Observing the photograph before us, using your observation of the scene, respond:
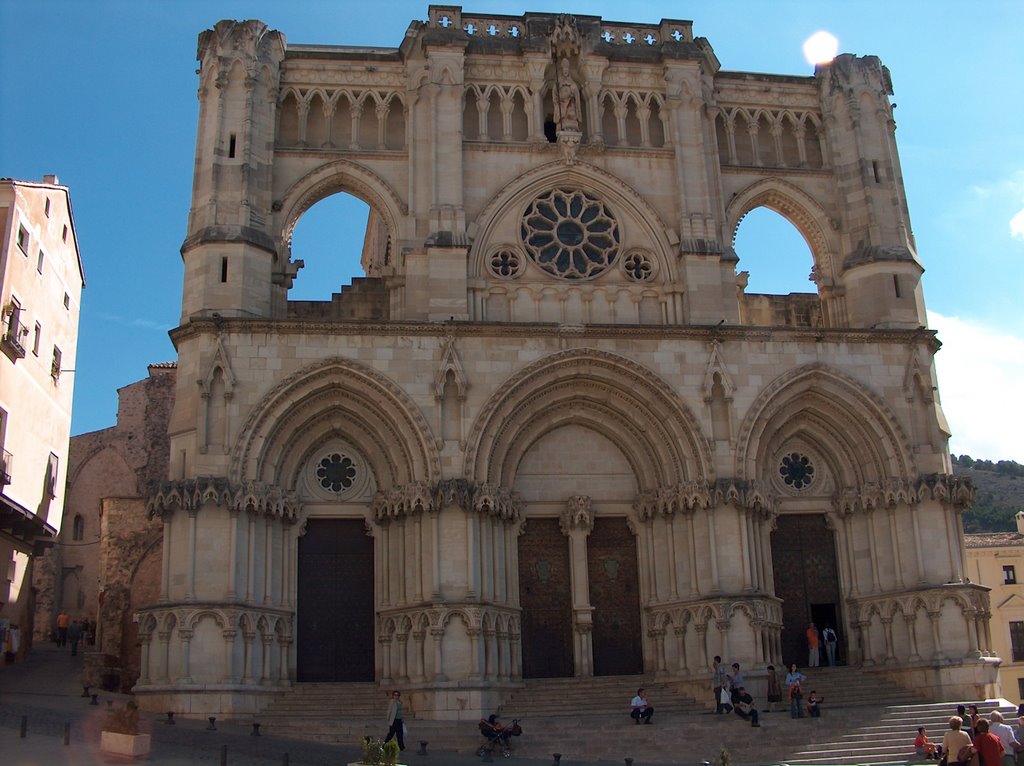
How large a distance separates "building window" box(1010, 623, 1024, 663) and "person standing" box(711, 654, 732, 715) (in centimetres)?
2585

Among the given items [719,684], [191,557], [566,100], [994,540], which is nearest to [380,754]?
[191,557]

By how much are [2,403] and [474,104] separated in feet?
42.3

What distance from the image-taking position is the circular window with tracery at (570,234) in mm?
26375

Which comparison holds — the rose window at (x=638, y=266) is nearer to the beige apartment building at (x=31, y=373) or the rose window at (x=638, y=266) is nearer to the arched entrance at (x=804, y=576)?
the arched entrance at (x=804, y=576)

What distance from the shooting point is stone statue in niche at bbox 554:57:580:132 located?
88.6 feet

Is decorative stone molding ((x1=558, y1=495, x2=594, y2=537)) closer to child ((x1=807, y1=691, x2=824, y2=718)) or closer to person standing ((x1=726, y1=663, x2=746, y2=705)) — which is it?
person standing ((x1=726, y1=663, x2=746, y2=705))

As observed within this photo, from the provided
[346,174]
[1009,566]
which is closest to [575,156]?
[346,174]

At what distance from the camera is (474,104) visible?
1073 inches

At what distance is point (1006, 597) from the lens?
43.3 m

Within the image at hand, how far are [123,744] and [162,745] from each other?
4.62 feet

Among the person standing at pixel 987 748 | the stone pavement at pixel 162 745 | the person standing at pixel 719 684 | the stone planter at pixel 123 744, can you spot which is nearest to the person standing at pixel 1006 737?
the person standing at pixel 987 748

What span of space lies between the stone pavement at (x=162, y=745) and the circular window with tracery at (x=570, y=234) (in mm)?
11447

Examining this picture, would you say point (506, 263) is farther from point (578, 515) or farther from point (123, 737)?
point (123, 737)

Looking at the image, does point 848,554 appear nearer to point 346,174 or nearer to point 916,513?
point 916,513
